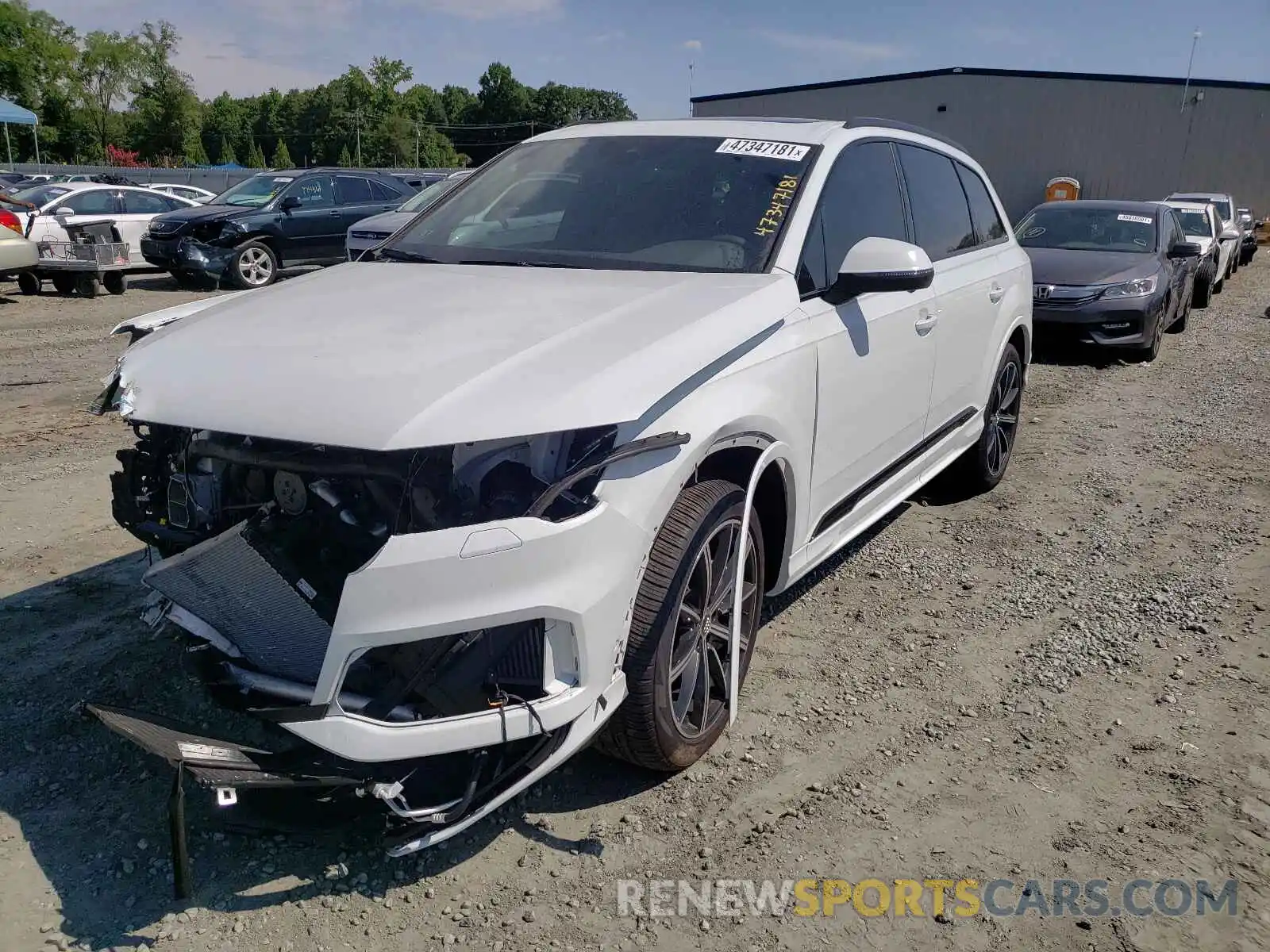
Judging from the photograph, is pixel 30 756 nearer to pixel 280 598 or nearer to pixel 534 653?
pixel 280 598

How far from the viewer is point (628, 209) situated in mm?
3727

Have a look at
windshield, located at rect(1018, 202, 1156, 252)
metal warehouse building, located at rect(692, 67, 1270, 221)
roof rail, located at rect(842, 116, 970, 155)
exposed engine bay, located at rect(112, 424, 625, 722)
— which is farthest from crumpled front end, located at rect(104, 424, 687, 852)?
metal warehouse building, located at rect(692, 67, 1270, 221)

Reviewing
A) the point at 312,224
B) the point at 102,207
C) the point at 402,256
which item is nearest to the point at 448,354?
the point at 402,256

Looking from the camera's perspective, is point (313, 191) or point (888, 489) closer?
point (888, 489)

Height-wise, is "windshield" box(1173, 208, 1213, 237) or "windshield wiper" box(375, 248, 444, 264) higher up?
"windshield" box(1173, 208, 1213, 237)

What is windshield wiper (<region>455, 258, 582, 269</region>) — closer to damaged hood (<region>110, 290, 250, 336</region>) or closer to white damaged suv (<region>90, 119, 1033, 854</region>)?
white damaged suv (<region>90, 119, 1033, 854</region>)

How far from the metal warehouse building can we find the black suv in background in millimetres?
25622

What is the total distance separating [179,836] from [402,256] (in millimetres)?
2348

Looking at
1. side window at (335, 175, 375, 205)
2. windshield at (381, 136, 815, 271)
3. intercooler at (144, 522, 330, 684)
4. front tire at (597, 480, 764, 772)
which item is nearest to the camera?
intercooler at (144, 522, 330, 684)

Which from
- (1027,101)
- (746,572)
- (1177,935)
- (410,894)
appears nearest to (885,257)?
(746,572)

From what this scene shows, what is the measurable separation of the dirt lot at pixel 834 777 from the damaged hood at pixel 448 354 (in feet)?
3.61

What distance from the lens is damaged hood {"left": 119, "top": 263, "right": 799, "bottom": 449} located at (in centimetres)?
234

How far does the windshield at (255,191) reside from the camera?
1566 cm

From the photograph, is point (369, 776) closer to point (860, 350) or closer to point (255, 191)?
point (860, 350)
